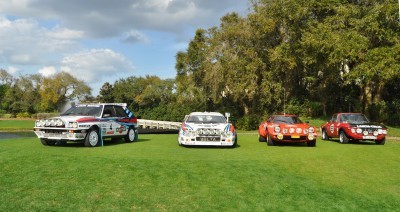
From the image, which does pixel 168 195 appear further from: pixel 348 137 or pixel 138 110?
pixel 138 110

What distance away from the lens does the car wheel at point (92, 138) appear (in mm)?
15078

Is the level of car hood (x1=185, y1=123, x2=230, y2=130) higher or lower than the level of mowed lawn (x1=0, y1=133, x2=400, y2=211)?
higher

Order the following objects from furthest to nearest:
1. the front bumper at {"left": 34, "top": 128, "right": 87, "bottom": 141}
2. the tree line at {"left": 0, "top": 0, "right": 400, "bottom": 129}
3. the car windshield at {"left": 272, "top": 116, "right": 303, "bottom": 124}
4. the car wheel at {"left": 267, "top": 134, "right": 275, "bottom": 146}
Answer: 1. the tree line at {"left": 0, "top": 0, "right": 400, "bottom": 129}
2. the car windshield at {"left": 272, "top": 116, "right": 303, "bottom": 124}
3. the car wheel at {"left": 267, "top": 134, "right": 275, "bottom": 146}
4. the front bumper at {"left": 34, "top": 128, "right": 87, "bottom": 141}

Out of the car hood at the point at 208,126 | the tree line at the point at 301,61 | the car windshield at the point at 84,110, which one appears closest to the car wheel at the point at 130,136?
the car windshield at the point at 84,110

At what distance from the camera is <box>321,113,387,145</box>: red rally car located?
18578 millimetres

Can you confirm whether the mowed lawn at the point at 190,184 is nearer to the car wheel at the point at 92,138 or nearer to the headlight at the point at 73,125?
the headlight at the point at 73,125

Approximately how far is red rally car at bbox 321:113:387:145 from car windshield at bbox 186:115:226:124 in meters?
6.25

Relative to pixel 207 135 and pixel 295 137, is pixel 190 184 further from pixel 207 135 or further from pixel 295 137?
pixel 295 137

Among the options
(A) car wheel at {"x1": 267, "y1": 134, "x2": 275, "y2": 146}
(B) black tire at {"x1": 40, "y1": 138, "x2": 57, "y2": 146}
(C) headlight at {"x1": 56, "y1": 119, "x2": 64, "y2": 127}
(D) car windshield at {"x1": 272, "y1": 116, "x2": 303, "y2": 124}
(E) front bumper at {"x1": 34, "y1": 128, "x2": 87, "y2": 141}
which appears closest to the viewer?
(E) front bumper at {"x1": 34, "y1": 128, "x2": 87, "y2": 141}

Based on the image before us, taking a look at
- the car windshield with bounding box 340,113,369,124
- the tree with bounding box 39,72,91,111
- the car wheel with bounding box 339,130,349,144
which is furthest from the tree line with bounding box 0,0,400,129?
the tree with bounding box 39,72,91,111

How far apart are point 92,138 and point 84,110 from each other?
150 cm

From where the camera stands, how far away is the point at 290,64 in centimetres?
3609

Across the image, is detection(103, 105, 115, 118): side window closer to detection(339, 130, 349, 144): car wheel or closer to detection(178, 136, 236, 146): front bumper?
detection(178, 136, 236, 146): front bumper

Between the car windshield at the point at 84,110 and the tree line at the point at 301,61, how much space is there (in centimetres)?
2015
